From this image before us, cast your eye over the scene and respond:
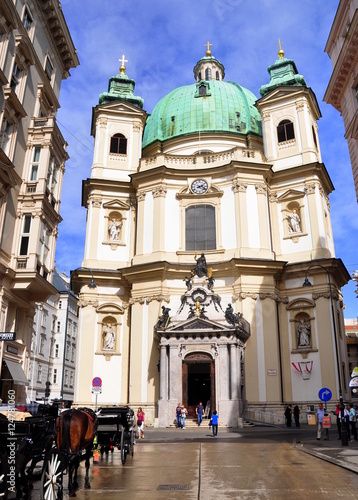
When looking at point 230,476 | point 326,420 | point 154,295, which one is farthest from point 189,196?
point 230,476

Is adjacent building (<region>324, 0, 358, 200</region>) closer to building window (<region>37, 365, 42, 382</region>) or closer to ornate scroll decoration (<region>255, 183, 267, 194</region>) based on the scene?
ornate scroll decoration (<region>255, 183, 267, 194</region>)

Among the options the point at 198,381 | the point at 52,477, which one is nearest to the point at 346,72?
the point at 198,381

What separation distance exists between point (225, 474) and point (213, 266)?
84.6 ft

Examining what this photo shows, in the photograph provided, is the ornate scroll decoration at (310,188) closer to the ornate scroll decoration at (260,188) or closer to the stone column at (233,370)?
the ornate scroll decoration at (260,188)

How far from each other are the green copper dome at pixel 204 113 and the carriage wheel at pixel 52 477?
39.0 metres

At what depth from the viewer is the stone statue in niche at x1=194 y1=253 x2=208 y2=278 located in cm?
3406

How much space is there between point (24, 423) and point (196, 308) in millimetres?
24739

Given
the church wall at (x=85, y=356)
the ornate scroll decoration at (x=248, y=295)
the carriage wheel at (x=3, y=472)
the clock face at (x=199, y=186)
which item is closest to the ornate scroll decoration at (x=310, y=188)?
the clock face at (x=199, y=186)

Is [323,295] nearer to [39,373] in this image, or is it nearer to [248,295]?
[248,295]

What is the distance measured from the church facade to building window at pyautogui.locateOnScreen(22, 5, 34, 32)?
52.4 ft

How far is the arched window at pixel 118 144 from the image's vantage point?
43.1 meters

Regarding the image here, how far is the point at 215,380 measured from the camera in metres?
30.8

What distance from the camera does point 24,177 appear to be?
23.9 m

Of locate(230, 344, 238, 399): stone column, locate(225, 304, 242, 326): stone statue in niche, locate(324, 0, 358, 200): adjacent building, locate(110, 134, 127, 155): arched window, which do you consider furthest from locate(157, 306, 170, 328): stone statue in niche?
locate(110, 134, 127, 155): arched window
